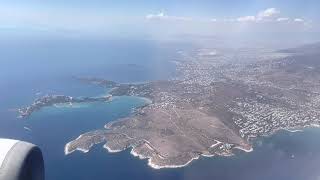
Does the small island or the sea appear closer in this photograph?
the sea

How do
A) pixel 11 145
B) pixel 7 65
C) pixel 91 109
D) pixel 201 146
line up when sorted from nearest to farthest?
pixel 11 145 → pixel 201 146 → pixel 91 109 → pixel 7 65

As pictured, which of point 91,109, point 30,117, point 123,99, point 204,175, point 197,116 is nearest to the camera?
point 204,175

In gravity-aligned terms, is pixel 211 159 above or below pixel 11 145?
below

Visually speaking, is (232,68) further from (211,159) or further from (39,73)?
(211,159)

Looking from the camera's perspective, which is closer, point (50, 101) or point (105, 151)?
point (105, 151)

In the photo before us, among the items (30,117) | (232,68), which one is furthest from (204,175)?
(232,68)

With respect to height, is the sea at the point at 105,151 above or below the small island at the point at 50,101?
below

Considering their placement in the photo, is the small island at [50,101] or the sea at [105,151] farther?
the small island at [50,101]

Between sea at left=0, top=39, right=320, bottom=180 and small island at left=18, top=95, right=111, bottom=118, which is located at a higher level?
small island at left=18, top=95, right=111, bottom=118

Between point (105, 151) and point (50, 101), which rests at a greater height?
point (50, 101)

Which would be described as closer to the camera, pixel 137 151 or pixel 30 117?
pixel 137 151
